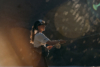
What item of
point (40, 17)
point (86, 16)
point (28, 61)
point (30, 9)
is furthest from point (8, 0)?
point (86, 16)

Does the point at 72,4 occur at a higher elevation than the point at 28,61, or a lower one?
higher

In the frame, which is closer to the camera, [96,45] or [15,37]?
[15,37]

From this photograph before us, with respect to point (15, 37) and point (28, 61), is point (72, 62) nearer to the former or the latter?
point (28, 61)

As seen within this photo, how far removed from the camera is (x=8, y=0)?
17.6ft

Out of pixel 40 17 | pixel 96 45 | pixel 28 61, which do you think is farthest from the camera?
pixel 96 45

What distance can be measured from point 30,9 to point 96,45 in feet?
12.4

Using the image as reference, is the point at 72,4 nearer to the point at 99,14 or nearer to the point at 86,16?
the point at 86,16

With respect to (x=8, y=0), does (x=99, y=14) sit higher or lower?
lower

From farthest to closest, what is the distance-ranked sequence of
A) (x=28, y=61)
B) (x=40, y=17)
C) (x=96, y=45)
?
(x=96, y=45) → (x=40, y=17) → (x=28, y=61)

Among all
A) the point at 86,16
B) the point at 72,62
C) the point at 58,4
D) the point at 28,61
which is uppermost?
the point at 58,4

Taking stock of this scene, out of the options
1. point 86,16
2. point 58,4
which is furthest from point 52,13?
point 86,16

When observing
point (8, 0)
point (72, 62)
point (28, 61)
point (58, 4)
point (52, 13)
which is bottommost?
point (72, 62)

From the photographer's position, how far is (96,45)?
6.17 metres

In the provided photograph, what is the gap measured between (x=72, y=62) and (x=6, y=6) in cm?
403
